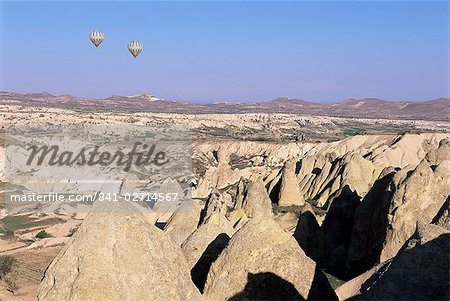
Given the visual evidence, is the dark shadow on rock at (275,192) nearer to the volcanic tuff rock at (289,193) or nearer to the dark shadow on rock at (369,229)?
the volcanic tuff rock at (289,193)

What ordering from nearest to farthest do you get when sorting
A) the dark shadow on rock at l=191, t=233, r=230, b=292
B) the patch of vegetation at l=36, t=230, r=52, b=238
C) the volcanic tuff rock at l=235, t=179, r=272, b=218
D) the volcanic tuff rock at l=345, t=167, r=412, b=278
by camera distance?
the dark shadow on rock at l=191, t=233, r=230, b=292, the volcanic tuff rock at l=345, t=167, r=412, b=278, the volcanic tuff rock at l=235, t=179, r=272, b=218, the patch of vegetation at l=36, t=230, r=52, b=238

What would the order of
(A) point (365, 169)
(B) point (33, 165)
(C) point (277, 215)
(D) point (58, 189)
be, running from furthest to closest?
(B) point (33, 165) → (D) point (58, 189) → (A) point (365, 169) → (C) point (277, 215)

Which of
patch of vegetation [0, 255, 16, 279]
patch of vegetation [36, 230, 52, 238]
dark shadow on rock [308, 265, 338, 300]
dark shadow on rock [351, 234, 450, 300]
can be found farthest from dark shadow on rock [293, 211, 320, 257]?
patch of vegetation [36, 230, 52, 238]

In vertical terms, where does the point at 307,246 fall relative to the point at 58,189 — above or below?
above

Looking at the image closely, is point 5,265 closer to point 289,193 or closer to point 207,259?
point 207,259

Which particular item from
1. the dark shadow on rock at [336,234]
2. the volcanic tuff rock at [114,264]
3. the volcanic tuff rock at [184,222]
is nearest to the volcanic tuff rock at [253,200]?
the volcanic tuff rock at [184,222]

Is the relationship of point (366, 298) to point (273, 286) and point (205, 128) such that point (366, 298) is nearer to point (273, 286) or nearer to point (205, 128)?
point (273, 286)

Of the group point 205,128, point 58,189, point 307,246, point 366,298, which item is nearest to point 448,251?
point 366,298

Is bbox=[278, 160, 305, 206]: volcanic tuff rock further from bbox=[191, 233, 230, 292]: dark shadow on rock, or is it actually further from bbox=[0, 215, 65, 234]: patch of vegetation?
bbox=[191, 233, 230, 292]: dark shadow on rock
